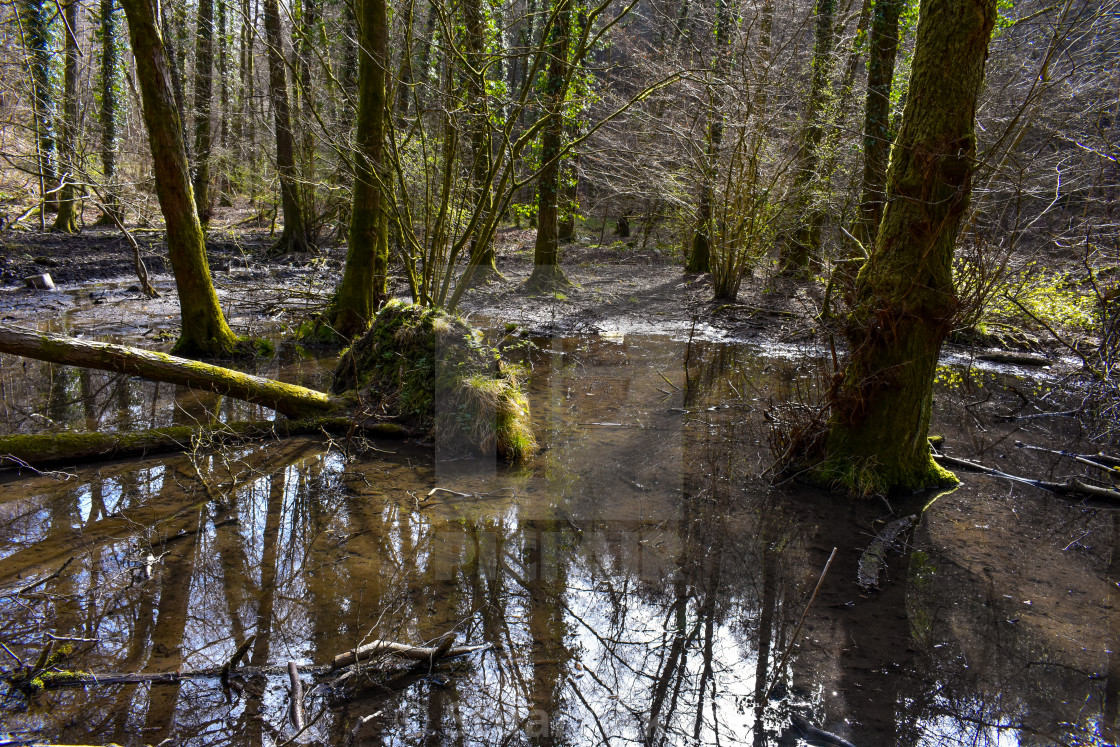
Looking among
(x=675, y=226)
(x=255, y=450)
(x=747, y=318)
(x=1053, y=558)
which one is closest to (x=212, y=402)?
(x=255, y=450)

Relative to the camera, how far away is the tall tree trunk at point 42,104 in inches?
321

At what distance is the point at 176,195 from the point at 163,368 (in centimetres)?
325

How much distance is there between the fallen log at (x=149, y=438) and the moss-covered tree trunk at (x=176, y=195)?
281cm

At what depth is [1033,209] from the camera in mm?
15156

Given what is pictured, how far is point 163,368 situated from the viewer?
223 inches

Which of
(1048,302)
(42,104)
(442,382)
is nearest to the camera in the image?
(442,382)

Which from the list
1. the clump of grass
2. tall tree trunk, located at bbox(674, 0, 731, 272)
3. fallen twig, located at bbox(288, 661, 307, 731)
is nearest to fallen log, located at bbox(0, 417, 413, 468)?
fallen twig, located at bbox(288, 661, 307, 731)

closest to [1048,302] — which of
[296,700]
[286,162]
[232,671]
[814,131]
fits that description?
[814,131]

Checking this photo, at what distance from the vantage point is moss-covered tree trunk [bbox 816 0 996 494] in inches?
183

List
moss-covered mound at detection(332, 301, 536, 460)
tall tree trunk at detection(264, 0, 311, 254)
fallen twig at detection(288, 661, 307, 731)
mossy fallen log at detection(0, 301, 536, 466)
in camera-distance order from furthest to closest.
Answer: tall tree trunk at detection(264, 0, 311, 254)
moss-covered mound at detection(332, 301, 536, 460)
mossy fallen log at detection(0, 301, 536, 466)
fallen twig at detection(288, 661, 307, 731)

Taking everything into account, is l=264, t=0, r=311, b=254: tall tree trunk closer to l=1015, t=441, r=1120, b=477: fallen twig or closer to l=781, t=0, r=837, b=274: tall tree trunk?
l=781, t=0, r=837, b=274: tall tree trunk

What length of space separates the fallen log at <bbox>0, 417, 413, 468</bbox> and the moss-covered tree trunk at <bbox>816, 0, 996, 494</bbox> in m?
4.10

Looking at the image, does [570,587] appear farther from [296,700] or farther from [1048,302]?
[1048,302]

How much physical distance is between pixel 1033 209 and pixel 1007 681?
15.9 m
